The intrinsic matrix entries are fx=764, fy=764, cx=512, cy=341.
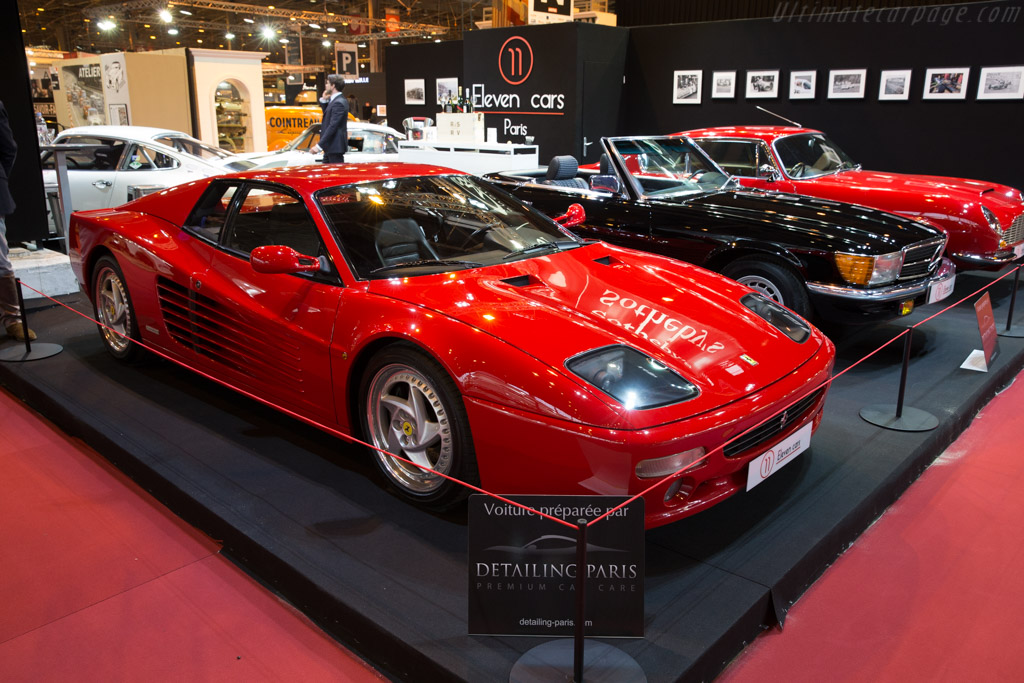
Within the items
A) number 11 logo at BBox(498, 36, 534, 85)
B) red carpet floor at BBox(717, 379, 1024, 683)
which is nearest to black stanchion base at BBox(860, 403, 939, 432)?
red carpet floor at BBox(717, 379, 1024, 683)

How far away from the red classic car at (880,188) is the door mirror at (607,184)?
1.90 m

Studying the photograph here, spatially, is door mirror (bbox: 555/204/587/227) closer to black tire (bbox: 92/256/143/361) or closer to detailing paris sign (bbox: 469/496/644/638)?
detailing paris sign (bbox: 469/496/644/638)

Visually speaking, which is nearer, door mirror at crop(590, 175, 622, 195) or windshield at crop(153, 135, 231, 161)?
door mirror at crop(590, 175, 622, 195)

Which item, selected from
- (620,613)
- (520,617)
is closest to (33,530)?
(520,617)

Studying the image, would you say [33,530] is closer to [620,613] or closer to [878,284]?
[620,613]

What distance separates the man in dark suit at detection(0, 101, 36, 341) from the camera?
15.5 feet

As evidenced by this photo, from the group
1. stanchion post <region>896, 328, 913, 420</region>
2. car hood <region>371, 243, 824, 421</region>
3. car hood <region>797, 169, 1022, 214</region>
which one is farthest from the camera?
car hood <region>797, 169, 1022, 214</region>

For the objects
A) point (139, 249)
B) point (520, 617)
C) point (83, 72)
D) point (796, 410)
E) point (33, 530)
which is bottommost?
point (33, 530)

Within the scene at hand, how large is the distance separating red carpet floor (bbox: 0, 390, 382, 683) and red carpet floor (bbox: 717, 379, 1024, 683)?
1313 millimetres

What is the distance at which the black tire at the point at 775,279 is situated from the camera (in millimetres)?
4590

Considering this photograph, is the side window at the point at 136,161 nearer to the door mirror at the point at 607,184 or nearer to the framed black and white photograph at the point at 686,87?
the door mirror at the point at 607,184

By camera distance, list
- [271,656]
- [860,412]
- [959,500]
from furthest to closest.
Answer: [860,412] < [959,500] < [271,656]

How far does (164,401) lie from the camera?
384 centimetres

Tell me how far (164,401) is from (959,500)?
3.71 meters
